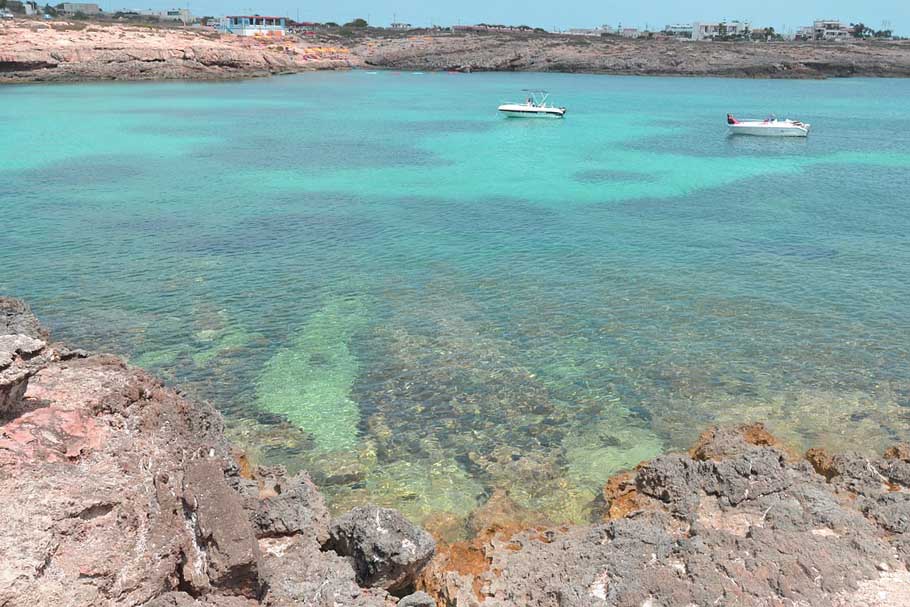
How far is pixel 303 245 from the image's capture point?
26781 millimetres

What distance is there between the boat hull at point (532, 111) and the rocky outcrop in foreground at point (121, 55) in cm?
5222

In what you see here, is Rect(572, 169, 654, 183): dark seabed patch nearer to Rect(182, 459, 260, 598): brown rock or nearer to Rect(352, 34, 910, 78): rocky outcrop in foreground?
Rect(182, 459, 260, 598): brown rock

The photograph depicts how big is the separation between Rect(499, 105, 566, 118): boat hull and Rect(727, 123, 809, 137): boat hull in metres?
16.3

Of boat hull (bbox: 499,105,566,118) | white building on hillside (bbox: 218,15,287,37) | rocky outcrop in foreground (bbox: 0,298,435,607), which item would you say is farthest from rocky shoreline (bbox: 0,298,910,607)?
white building on hillside (bbox: 218,15,287,37)

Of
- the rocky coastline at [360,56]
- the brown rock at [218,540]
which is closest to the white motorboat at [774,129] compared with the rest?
the brown rock at [218,540]

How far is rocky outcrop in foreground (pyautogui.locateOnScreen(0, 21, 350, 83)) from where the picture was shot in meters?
81.5

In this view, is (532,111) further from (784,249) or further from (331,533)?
(331,533)

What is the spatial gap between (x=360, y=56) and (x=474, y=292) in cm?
12888

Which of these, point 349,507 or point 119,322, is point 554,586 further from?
point 119,322

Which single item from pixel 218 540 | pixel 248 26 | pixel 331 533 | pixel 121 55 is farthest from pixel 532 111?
pixel 248 26

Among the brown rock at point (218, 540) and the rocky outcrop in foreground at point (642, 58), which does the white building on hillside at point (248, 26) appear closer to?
the rocky outcrop in foreground at point (642, 58)

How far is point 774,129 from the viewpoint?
2141 inches

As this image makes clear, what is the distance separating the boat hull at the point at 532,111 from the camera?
213 ft

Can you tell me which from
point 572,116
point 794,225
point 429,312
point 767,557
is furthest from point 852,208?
point 572,116
